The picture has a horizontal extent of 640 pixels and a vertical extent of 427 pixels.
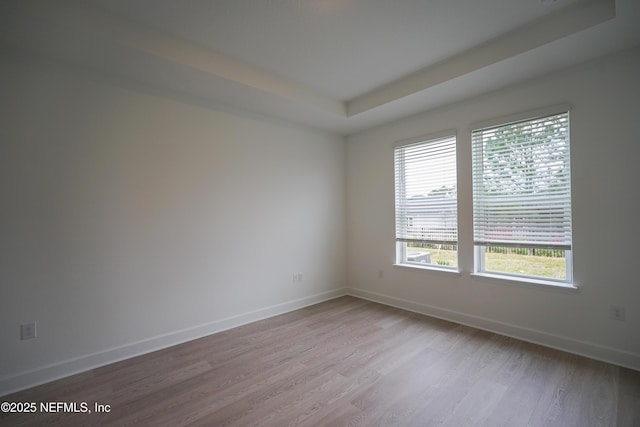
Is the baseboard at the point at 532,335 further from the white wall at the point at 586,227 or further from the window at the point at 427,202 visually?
the window at the point at 427,202

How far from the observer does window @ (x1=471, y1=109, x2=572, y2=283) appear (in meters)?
2.74

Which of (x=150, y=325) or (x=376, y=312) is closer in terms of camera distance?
(x=150, y=325)

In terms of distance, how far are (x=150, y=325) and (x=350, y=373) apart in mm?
1999

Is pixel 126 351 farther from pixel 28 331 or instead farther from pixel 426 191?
pixel 426 191

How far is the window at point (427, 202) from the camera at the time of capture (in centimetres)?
354

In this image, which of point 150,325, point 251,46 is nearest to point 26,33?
point 251,46

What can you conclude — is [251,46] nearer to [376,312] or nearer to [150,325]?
[150,325]

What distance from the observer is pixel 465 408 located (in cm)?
193

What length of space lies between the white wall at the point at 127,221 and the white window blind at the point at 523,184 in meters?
2.37

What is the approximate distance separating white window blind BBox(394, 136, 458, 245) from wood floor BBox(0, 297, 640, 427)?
1260 mm

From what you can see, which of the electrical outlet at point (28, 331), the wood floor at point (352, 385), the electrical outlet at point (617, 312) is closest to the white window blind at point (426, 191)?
the wood floor at point (352, 385)

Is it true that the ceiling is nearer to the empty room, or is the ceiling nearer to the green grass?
the empty room

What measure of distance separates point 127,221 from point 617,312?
4441 millimetres

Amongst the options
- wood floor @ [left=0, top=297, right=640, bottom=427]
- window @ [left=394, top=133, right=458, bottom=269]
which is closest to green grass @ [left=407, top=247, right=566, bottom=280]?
window @ [left=394, top=133, right=458, bottom=269]
